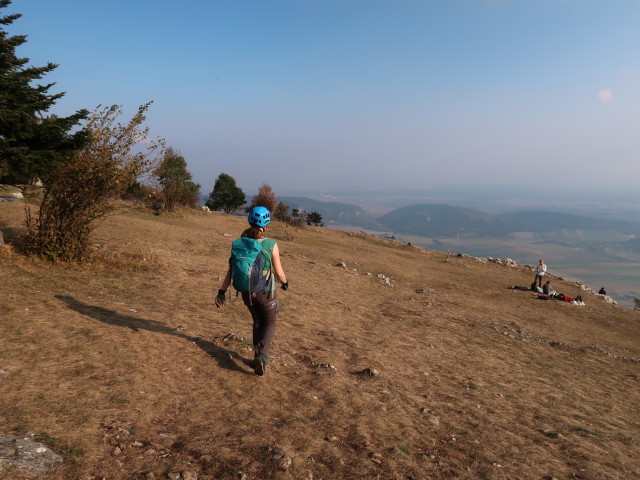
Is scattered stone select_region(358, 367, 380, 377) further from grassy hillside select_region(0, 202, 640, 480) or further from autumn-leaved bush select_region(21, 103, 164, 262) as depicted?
autumn-leaved bush select_region(21, 103, 164, 262)

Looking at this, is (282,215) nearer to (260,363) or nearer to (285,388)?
(260,363)

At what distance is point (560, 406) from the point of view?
6730 millimetres

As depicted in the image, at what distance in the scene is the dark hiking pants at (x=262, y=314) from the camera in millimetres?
5555

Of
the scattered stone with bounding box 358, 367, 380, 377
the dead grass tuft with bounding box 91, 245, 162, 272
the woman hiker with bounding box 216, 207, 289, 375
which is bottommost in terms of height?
the scattered stone with bounding box 358, 367, 380, 377

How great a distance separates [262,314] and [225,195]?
66031 millimetres

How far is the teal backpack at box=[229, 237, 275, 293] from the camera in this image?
5.45m

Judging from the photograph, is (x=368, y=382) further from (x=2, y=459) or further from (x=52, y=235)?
(x=52, y=235)

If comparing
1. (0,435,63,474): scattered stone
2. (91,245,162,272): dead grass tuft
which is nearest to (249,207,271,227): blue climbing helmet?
(0,435,63,474): scattered stone

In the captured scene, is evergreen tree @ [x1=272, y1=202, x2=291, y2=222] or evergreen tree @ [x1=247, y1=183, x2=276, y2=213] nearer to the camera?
evergreen tree @ [x1=272, y1=202, x2=291, y2=222]

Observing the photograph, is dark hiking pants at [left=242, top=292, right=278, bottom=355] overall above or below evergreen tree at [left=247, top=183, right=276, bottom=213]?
below

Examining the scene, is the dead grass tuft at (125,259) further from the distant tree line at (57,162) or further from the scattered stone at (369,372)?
the scattered stone at (369,372)

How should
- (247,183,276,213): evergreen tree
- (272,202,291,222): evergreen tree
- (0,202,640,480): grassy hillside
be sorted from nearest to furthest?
(0,202,640,480): grassy hillside
(272,202,291,222): evergreen tree
(247,183,276,213): evergreen tree

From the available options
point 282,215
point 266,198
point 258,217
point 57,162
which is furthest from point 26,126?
point 266,198

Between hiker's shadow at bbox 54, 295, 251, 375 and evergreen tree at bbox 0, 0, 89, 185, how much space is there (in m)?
5.37
